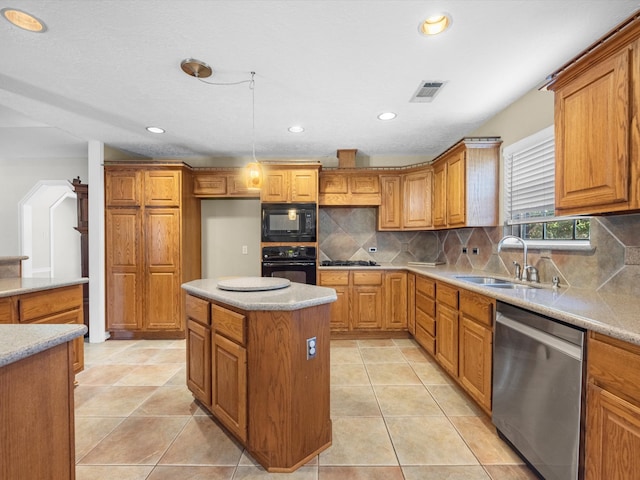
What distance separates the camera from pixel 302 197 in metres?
3.70

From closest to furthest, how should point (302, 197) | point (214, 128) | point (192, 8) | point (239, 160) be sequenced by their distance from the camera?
point (192, 8), point (214, 128), point (302, 197), point (239, 160)

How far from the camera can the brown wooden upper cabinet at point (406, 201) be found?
12.0 feet

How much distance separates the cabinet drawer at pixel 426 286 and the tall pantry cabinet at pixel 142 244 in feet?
9.44

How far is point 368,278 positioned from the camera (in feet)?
11.8

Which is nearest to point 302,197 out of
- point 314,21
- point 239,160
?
point 239,160

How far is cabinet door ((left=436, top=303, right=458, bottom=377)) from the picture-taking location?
2.38 m

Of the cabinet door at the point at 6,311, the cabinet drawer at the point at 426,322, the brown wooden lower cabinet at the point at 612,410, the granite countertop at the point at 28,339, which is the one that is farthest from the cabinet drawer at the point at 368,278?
the cabinet door at the point at 6,311

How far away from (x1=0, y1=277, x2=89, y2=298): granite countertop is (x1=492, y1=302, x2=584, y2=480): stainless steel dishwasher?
321 centimetres

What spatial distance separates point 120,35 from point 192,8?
1.86 feet

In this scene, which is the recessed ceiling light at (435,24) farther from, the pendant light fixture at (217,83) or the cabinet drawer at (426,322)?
the cabinet drawer at (426,322)

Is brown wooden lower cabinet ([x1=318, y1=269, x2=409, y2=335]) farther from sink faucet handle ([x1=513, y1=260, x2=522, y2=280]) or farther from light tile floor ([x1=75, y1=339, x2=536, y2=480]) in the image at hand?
sink faucet handle ([x1=513, y1=260, x2=522, y2=280])

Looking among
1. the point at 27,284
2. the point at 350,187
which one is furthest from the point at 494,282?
the point at 27,284

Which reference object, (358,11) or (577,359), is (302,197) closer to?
(358,11)

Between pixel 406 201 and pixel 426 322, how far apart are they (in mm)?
1611
